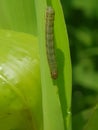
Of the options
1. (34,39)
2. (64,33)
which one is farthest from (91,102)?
(64,33)

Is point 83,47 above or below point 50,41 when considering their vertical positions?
below

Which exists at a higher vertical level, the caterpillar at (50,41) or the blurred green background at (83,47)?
the caterpillar at (50,41)

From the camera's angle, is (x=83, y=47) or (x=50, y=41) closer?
(x=50, y=41)

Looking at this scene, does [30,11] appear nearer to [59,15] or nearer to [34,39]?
[34,39]

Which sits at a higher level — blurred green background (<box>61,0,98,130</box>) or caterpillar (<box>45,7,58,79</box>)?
caterpillar (<box>45,7,58,79</box>)

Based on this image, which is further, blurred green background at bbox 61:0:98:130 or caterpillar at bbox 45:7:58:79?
blurred green background at bbox 61:0:98:130
